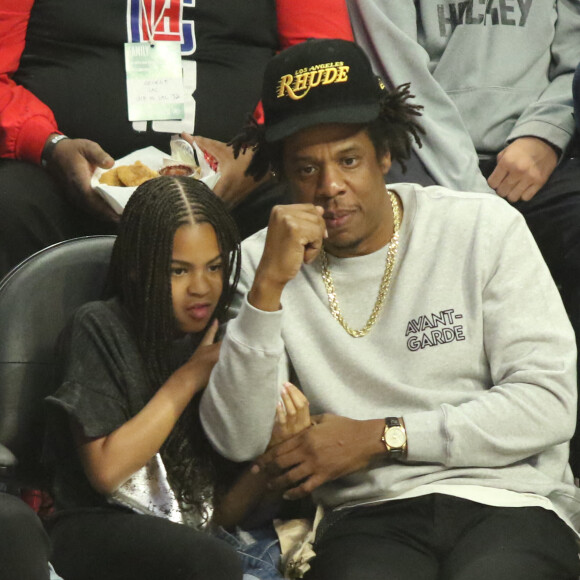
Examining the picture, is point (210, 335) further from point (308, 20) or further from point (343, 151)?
point (308, 20)

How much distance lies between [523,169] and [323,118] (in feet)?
2.98

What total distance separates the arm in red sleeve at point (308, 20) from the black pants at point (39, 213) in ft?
1.59

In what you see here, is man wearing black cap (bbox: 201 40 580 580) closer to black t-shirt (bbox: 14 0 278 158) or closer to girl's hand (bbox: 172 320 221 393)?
girl's hand (bbox: 172 320 221 393)

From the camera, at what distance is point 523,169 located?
2992mm

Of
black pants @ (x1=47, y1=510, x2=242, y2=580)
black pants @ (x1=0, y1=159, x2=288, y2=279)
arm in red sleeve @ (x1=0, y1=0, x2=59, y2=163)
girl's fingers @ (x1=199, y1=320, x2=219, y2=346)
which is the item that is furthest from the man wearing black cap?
arm in red sleeve @ (x1=0, y1=0, x2=59, y2=163)

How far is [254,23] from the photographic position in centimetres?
313

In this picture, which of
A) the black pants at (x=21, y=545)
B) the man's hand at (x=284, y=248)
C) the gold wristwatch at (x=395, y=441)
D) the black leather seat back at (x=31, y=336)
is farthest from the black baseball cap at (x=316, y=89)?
the black pants at (x=21, y=545)

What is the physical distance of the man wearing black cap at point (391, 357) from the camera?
211 cm

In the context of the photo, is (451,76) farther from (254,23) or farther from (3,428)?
(3,428)

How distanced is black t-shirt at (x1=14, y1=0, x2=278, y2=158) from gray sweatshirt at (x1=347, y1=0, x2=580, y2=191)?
1.32 feet

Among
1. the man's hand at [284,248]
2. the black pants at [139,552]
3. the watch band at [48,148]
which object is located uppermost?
the man's hand at [284,248]

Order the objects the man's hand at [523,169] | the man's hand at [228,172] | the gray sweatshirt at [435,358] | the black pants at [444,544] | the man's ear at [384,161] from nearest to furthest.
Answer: the black pants at [444,544] < the gray sweatshirt at [435,358] < the man's ear at [384,161] < the man's hand at [228,172] < the man's hand at [523,169]

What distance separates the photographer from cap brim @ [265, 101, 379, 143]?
2295 mm

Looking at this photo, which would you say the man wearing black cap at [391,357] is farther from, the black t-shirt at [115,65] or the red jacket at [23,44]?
the red jacket at [23,44]
